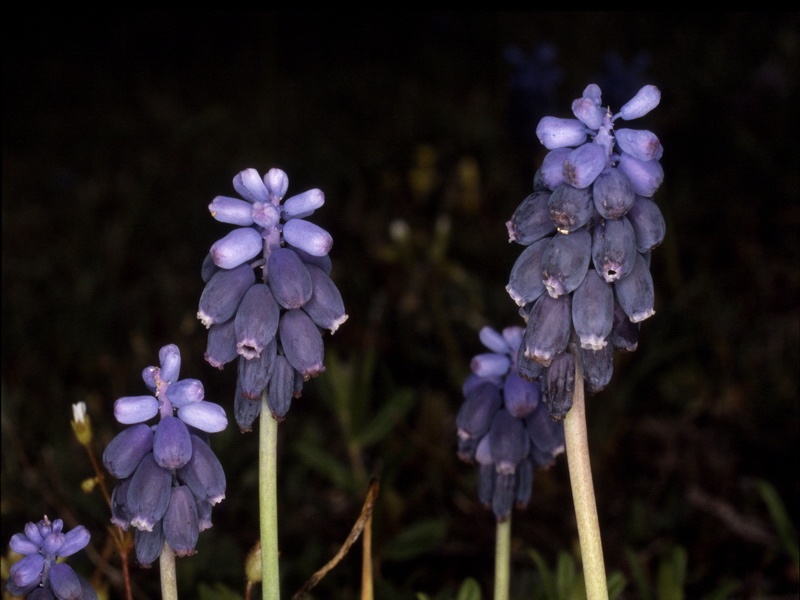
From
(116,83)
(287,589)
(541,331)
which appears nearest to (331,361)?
(287,589)

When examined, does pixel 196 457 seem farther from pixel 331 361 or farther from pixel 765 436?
pixel 765 436

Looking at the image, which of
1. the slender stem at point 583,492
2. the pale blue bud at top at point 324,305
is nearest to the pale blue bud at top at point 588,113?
the slender stem at point 583,492

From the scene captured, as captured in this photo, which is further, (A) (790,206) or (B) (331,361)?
(A) (790,206)

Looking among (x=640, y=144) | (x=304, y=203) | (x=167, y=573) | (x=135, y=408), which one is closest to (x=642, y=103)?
(x=640, y=144)

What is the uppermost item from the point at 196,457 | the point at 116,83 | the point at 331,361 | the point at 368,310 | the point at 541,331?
the point at 116,83

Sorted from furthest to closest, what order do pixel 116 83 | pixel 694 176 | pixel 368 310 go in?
pixel 116 83, pixel 694 176, pixel 368 310

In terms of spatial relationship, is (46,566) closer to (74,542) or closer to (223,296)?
(74,542)

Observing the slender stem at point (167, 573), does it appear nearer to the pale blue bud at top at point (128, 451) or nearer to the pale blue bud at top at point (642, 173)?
the pale blue bud at top at point (128, 451)

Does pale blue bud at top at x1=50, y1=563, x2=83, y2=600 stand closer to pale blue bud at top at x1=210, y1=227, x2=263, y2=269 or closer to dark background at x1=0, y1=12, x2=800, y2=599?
pale blue bud at top at x1=210, y1=227, x2=263, y2=269
